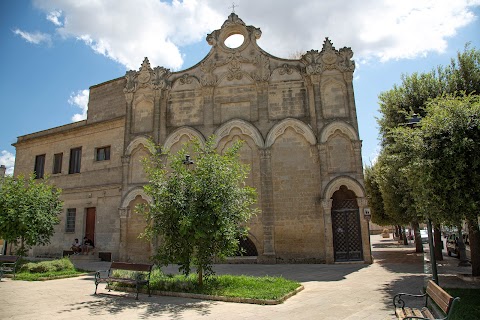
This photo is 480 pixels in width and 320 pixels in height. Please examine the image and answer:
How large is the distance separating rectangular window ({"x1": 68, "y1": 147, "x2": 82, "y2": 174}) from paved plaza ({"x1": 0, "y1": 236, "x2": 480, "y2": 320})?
10062mm

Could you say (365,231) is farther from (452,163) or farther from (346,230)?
(452,163)

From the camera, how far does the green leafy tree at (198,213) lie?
978cm

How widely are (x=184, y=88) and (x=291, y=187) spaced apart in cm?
849

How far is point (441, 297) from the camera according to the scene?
530 cm

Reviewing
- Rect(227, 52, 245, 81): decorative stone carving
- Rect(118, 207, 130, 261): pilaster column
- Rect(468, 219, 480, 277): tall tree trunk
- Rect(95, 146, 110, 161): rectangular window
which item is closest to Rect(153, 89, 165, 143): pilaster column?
Rect(95, 146, 110, 161): rectangular window

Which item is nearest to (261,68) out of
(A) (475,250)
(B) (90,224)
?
(A) (475,250)

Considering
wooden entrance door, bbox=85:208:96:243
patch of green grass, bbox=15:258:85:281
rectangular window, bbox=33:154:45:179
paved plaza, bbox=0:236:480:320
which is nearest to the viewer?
paved plaza, bbox=0:236:480:320

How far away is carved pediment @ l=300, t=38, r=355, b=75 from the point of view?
17234 millimetres

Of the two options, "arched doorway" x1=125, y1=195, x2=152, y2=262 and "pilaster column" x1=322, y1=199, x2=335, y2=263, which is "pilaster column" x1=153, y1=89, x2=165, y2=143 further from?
"pilaster column" x1=322, y1=199, x2=335, y2=263

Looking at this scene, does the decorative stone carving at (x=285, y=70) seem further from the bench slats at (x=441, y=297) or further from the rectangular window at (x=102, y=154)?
the bench slats at (x=441, y=297)

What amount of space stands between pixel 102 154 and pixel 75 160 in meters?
2.60

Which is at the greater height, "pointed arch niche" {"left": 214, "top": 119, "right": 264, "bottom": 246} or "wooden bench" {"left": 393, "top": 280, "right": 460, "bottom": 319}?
"pointed arch niche" {"left": 214, "top": 119, "right": 264, "bottom": 246}

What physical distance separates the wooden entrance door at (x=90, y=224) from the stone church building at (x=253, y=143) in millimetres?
61

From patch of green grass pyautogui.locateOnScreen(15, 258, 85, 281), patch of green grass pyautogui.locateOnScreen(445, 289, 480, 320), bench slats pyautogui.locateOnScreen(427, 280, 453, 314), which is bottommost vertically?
patch of green grass pyautogui.locateOnScreen(445, 289, 480, 320)
